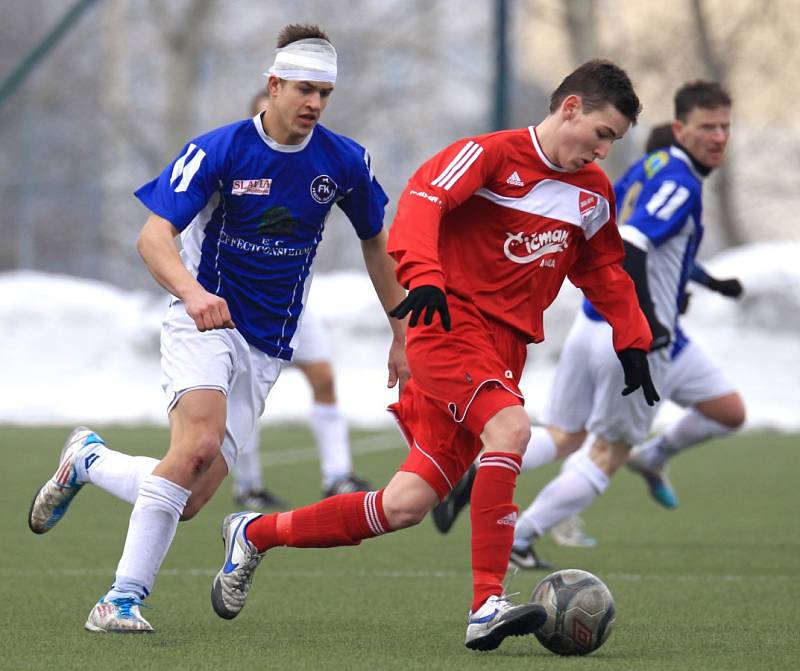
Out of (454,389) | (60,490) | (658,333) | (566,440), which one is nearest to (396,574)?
(566,440)

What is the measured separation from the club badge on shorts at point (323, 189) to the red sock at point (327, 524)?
3.47ft

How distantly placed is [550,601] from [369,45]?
2199 centimetres

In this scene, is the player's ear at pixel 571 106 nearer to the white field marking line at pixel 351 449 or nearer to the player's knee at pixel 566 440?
the player's knee at pixel 566 440

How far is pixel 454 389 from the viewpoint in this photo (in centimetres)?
561

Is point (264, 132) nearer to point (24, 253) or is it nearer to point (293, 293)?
A: point (293, 293)

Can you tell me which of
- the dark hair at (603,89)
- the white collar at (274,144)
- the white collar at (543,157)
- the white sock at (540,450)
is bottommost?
the white sock at (540,450)

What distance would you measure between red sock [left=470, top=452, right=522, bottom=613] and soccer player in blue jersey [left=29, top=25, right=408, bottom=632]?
0.94m

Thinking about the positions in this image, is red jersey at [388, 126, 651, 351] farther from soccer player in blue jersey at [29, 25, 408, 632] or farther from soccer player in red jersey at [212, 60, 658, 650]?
soccer player in blue jersey at [29, 25, 408, 632]

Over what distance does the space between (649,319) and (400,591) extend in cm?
159

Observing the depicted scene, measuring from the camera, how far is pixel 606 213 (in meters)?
5.93

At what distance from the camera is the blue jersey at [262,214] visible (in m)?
5.89

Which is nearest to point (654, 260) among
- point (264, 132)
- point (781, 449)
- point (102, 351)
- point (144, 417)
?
point (264, 132)

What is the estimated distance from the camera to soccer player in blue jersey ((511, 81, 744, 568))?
A: 7.69 metres

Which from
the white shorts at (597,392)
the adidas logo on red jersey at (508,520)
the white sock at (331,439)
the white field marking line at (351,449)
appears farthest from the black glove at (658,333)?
the white field marking line at (351,449)
